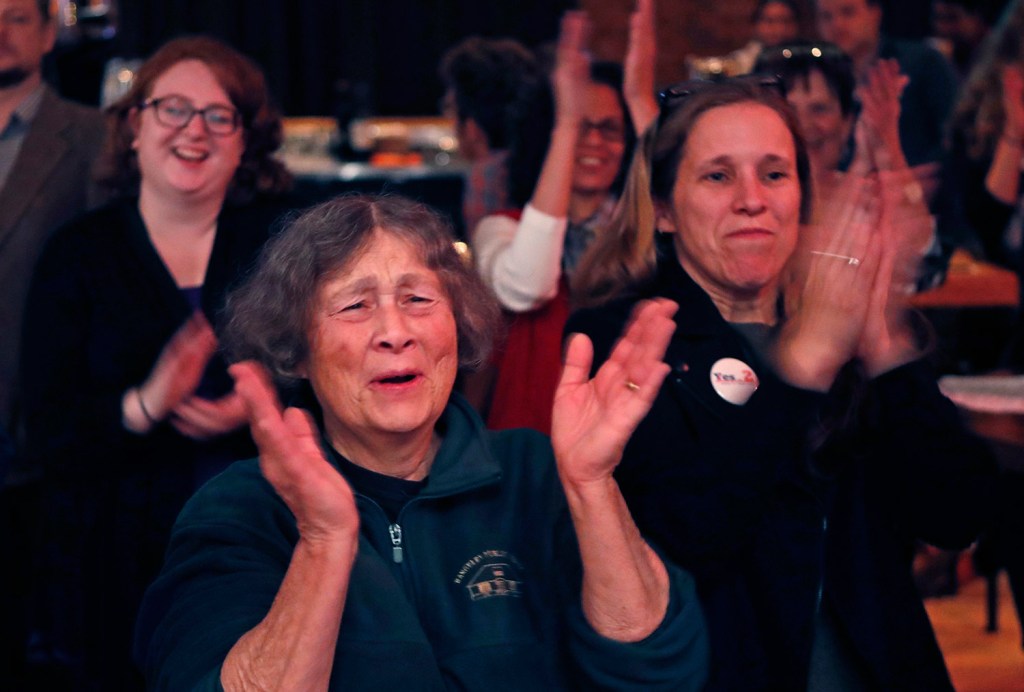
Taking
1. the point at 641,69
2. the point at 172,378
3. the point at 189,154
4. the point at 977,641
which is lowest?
the point at 977,641

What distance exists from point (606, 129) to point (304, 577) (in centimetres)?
166

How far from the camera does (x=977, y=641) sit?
3812 mm

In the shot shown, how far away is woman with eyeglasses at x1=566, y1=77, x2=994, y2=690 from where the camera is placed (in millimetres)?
1707

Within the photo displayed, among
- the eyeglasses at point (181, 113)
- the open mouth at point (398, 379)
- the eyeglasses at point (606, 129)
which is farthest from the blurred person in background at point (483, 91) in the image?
the open mouth at point (398, 379)

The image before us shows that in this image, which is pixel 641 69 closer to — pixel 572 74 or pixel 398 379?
pixel 572 74

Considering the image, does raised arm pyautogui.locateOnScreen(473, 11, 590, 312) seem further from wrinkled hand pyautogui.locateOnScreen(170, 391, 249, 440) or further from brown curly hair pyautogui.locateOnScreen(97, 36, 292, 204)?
wrinkled hand pyautogui.locateOnScreen(170, 391, 249, 440)

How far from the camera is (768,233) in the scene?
1987 mm

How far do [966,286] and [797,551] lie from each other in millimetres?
2567

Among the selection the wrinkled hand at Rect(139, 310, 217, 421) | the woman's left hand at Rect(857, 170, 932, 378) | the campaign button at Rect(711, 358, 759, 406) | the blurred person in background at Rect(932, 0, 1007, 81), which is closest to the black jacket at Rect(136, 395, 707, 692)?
the campaign button at Rect(711, 358, 759, 406)

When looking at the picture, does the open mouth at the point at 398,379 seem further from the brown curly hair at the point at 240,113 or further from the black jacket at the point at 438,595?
the brown curly hair at the point at 240,113

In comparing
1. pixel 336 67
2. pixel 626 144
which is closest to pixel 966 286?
pixel 626 144

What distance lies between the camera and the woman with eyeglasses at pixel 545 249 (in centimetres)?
254

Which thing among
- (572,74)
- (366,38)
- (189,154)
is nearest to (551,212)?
(572,74)

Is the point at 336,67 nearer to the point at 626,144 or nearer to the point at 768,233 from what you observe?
the point at 626,144
